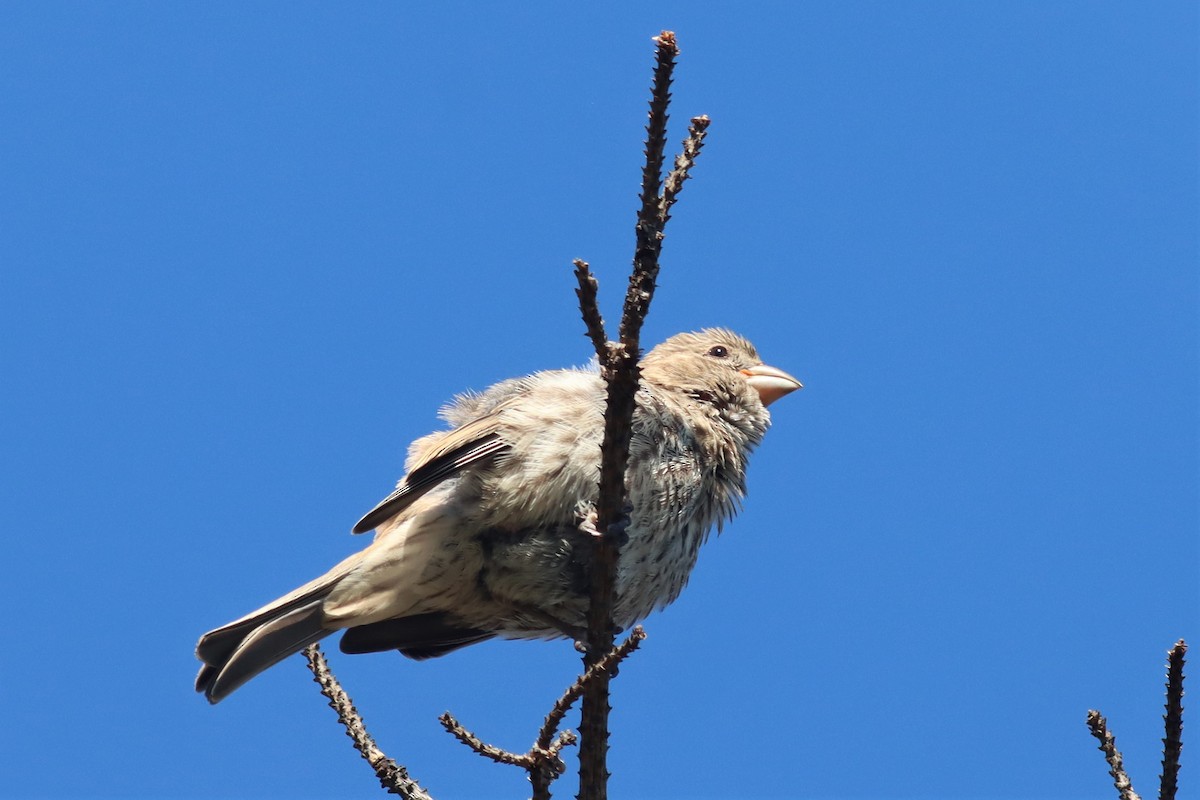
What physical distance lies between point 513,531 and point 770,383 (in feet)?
5.29

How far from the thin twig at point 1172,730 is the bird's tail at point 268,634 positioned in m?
3.05

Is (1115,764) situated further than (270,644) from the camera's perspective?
No

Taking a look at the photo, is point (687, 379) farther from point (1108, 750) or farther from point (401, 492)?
point (1108, 750)

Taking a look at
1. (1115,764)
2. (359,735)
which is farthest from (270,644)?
(1115,764)

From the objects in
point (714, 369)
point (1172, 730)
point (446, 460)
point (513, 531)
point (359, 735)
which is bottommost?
point (1172, 730)

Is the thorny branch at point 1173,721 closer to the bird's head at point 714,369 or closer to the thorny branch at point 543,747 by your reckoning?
the thorny branch at point 543,747

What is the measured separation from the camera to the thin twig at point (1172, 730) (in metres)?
2.84

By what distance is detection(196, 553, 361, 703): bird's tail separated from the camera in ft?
15.9

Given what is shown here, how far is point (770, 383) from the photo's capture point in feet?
18.2

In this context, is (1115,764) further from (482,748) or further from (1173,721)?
(482,748)

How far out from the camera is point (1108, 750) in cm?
320

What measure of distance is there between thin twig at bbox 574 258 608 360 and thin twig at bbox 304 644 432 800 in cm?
159

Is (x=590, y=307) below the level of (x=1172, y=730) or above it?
above

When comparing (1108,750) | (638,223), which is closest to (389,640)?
(638,223)
